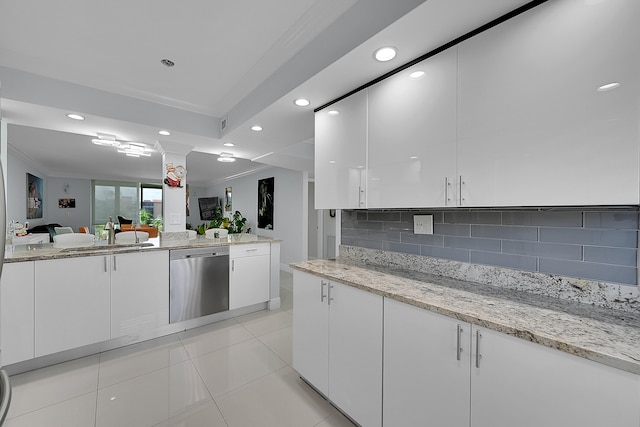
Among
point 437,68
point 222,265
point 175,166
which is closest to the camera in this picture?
point 437,68

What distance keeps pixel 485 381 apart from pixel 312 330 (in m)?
1.04

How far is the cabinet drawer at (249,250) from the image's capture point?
9.92 feet

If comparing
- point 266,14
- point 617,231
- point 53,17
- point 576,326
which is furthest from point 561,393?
point 53,17

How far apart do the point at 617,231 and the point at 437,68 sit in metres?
1.08

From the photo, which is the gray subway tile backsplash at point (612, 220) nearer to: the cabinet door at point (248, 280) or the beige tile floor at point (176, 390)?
the beige tile floor at point (176, 390)

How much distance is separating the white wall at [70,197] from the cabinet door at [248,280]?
27.3ft

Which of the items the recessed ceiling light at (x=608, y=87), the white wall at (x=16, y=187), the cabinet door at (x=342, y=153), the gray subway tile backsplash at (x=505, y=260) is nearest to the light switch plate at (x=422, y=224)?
the gray subway tile backsplash at (x=505, y=260)

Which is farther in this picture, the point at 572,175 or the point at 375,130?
the point at 375,130

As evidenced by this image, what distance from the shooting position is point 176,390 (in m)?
1.81

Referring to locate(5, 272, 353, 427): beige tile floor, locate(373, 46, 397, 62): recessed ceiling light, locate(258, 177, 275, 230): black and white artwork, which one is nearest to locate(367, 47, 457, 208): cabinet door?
locate(373, 46, 397, 62): recessed ceiling light

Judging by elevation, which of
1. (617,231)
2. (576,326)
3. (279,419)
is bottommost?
(279,419)

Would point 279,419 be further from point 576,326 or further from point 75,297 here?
point 75,297

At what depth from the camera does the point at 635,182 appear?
33.2 inches

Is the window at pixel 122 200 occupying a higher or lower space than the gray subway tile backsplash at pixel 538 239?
higher
